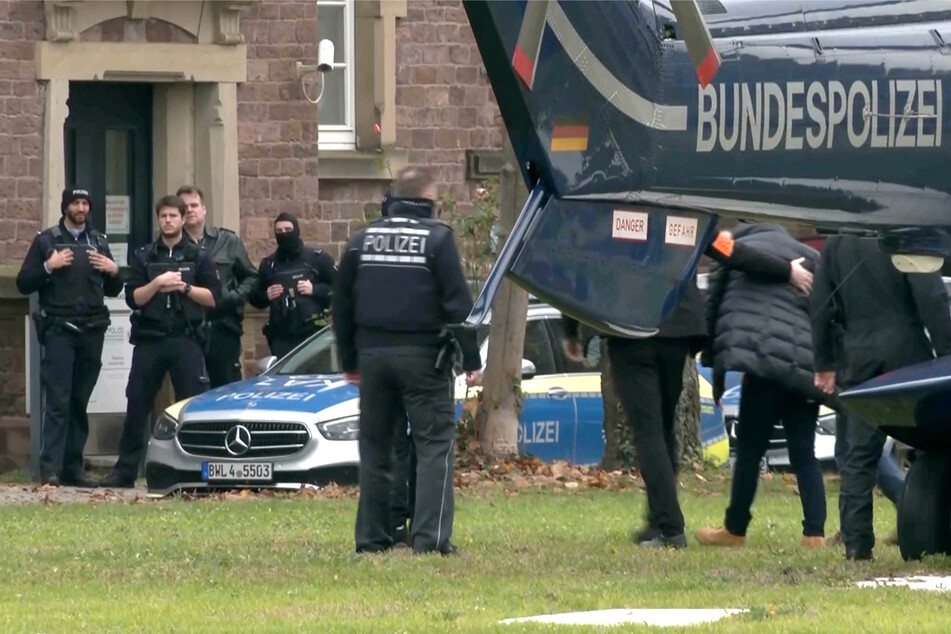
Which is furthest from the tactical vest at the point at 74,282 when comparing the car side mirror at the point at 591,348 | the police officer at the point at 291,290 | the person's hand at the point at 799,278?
the person's hand at the point at 799,278

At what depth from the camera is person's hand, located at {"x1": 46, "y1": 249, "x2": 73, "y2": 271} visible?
1798cm

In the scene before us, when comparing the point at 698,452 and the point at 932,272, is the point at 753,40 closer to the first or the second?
the point at 932,272

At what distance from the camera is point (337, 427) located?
1697cm

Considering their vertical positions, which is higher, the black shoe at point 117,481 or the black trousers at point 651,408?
the black trousers at point 651,408

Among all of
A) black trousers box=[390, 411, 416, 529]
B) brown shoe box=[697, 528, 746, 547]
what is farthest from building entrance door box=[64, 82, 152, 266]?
brown shoe box=[697, 528, 746, 547]

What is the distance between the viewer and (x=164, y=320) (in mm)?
18219

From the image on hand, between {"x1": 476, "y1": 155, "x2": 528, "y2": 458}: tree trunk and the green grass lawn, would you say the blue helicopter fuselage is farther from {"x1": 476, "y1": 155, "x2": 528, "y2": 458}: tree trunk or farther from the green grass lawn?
{"x1": 476, "y1": 155, "x2": 528, "y2": 458}: tree trunk

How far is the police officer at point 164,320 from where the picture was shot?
18.2 m

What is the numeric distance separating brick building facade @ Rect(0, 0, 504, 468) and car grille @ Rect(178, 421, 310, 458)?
11.9 feet

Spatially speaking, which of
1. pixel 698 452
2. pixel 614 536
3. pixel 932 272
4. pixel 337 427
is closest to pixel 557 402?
pixel 698 452

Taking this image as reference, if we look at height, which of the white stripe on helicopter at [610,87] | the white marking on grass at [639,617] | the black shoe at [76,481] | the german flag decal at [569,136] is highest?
the white stripe on helicopter at [610,87]

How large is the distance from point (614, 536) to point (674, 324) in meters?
1.53

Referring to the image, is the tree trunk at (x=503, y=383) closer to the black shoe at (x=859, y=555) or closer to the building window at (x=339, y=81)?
the building window at (x=339, y=81)

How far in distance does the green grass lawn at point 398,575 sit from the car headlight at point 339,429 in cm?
127
